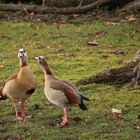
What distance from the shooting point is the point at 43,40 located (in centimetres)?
1466

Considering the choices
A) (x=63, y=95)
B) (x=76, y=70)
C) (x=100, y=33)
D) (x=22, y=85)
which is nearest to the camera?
(x=63, y=95)

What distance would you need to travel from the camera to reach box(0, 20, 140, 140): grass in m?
7.14

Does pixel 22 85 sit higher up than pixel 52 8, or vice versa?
pixel 22 85

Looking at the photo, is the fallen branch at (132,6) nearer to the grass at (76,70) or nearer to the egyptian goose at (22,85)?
the grass at (76,70)

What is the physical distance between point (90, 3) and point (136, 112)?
10.5m

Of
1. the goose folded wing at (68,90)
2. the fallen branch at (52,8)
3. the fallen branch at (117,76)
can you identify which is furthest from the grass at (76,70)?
the fallen branch at (52,8)

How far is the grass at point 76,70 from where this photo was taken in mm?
7137

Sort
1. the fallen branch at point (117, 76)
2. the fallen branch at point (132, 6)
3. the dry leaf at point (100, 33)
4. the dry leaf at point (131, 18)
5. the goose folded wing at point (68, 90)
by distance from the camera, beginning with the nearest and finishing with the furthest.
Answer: the goose folded wing at point (68, 90) < the fallen branch at point (117, 76) < the dry leaf at point (100, 33) < the dry leaf at point (131, 18) < the fallen branch at point (132, 6)

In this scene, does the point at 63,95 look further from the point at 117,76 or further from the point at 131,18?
the point at 131,18

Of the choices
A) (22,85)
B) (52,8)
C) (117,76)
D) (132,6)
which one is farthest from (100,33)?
(22,85)

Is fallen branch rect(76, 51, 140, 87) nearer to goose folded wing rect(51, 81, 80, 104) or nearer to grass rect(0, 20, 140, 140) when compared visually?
grass rect(0, 20, 140, 140)

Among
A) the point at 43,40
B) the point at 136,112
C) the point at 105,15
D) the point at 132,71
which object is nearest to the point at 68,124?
the point at 136,112

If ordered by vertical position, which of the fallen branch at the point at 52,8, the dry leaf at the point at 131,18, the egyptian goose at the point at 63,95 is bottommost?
the dry leaf at the point at 131,18

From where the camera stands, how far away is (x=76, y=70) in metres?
11.3
